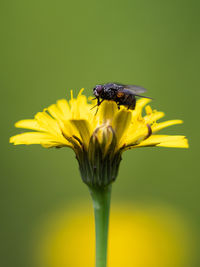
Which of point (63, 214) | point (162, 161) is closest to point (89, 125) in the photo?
point (63, 214)

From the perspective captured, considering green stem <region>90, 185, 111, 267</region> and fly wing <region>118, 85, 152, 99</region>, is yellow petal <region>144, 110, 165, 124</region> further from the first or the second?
green stem <region>90, 185, 111, 267</region>

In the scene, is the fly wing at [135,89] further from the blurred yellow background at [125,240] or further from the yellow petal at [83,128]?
the blurred yellow background at [125,240]

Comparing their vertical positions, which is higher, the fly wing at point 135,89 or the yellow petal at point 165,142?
the fly wing at point 135,89

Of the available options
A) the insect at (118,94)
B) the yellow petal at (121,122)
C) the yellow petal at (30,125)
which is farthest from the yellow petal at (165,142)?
the yellow petal at (30,125)

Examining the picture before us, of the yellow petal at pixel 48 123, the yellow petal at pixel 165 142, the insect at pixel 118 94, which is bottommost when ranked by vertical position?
the yellow petal at pixel 165 142

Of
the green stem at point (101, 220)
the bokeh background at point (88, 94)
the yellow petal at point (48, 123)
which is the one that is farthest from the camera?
the bokeh background at point (88, 94)

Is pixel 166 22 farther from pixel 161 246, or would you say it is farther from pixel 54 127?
pixel 54 127
